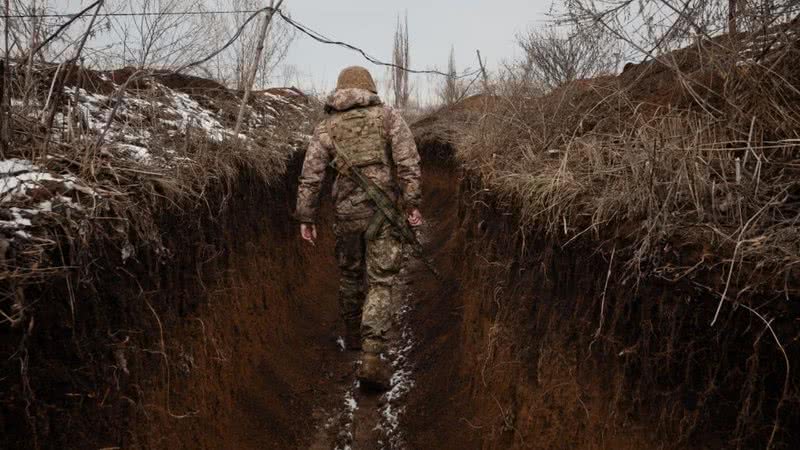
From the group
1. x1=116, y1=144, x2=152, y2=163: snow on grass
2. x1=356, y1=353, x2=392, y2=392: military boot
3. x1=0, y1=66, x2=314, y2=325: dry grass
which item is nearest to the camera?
x1=0, y1=66, x2=314, y2=325: dry grass

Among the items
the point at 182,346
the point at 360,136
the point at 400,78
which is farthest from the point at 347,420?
the point at 400,78

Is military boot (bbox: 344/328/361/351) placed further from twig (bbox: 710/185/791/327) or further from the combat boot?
twig (bbox: 710/185/791/327)

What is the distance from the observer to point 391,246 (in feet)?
14.6

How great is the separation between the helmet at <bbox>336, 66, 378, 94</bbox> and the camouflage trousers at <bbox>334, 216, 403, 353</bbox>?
1225 millimetres

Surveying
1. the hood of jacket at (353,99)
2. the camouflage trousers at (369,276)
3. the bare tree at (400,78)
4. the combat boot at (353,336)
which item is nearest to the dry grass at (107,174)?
the hood of jacket at (353,99)

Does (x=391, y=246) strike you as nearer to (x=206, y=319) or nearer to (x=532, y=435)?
(x=206, y=319)

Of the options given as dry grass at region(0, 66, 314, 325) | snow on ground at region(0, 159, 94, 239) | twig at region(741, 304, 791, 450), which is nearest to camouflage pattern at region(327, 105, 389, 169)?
dry grass at region(0, 66, 314, 325)

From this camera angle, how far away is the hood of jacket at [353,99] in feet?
14.7

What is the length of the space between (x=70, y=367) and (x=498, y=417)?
2.33m

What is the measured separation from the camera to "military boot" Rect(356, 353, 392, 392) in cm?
412

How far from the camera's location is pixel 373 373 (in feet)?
13.5

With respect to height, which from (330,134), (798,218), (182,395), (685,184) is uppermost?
(330,134)

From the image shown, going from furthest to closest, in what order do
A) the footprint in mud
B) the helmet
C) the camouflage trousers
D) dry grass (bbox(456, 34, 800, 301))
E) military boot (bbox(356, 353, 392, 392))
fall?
the helmet → the camouflage trousers → military boot (bbox(356, 353, 392, 392)) → the footprint in mud → dry grass (bbox(456, 34, 800, 301))

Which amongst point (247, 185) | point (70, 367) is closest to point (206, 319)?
point (70, 367)
